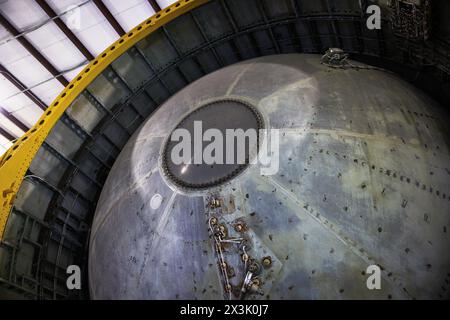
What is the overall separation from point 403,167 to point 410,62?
299 centimetres

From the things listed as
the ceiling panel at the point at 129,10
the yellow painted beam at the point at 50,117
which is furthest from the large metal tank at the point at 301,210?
the ceiling panel at the point at 129,10

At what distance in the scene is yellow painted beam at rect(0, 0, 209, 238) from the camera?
745cm

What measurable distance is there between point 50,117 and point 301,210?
197 inches

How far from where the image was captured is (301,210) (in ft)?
16.7

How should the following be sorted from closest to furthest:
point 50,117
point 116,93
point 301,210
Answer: point 301,210
point 50,117
point 116,93

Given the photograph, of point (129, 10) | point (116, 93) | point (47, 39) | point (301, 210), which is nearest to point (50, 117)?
point (116, 93)

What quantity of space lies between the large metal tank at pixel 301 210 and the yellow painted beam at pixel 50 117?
2.17 m

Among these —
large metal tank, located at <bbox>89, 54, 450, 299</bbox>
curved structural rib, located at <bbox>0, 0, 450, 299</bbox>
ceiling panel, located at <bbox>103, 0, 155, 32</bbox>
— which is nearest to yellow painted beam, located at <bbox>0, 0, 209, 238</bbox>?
curved structural rib, located at <bbox>0, 0, 450, 299</bbox>

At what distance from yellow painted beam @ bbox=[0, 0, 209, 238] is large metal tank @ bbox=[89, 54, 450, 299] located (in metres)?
2.17

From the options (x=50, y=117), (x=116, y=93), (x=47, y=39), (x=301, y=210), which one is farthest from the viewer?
(x=47, y=39)

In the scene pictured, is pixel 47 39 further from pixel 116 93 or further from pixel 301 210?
pixel 301 210

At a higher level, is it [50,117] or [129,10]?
[129,10]

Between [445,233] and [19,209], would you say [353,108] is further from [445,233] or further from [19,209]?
[19,209]

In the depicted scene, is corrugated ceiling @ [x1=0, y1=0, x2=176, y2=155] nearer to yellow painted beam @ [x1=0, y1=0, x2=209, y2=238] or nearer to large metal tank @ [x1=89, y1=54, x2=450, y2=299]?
yellow painted beam @ [x1=0, y1=0, x2=209, y2=238]
